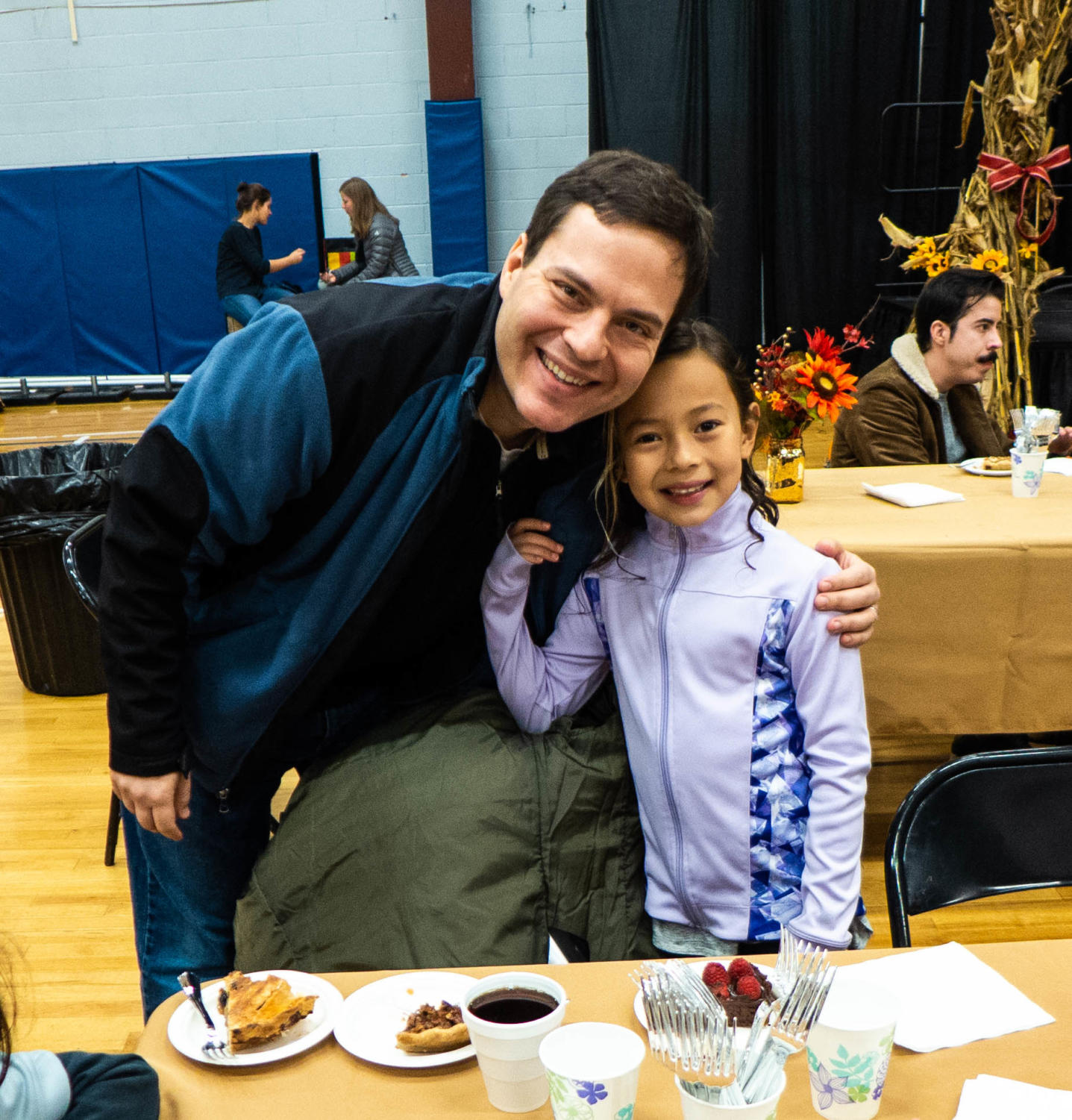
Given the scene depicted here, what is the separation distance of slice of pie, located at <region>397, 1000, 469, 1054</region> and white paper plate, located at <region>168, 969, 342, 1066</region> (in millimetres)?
78

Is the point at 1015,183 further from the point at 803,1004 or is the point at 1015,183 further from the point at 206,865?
the point at 803,1004

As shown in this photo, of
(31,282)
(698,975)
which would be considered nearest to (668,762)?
(698,975)

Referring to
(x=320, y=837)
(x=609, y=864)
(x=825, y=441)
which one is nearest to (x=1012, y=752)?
(x=609, y=864)

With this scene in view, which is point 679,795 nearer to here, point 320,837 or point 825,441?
point 320,837

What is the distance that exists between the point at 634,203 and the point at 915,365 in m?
2.26

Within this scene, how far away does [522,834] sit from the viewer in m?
1.37

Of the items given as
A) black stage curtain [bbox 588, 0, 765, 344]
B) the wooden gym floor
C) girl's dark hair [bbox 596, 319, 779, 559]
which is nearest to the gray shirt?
the wooden gym floor

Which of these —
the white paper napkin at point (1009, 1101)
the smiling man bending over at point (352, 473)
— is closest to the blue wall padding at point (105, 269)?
the smiling man bending over at point (352, 473)

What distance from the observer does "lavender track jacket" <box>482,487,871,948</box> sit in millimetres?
1400

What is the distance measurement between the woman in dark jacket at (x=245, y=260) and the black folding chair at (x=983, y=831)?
6.90m

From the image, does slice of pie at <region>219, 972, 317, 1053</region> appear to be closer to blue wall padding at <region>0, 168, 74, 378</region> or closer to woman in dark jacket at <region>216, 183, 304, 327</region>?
woman in dark jacket at <region>216, 183, 304, 327</region>

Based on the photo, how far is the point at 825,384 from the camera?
2488 millimetres

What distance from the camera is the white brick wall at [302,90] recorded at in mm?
7902

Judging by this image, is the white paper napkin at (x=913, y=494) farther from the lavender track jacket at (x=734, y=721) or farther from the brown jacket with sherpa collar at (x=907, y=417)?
the lavender track jacket at (x=734, y=721)
